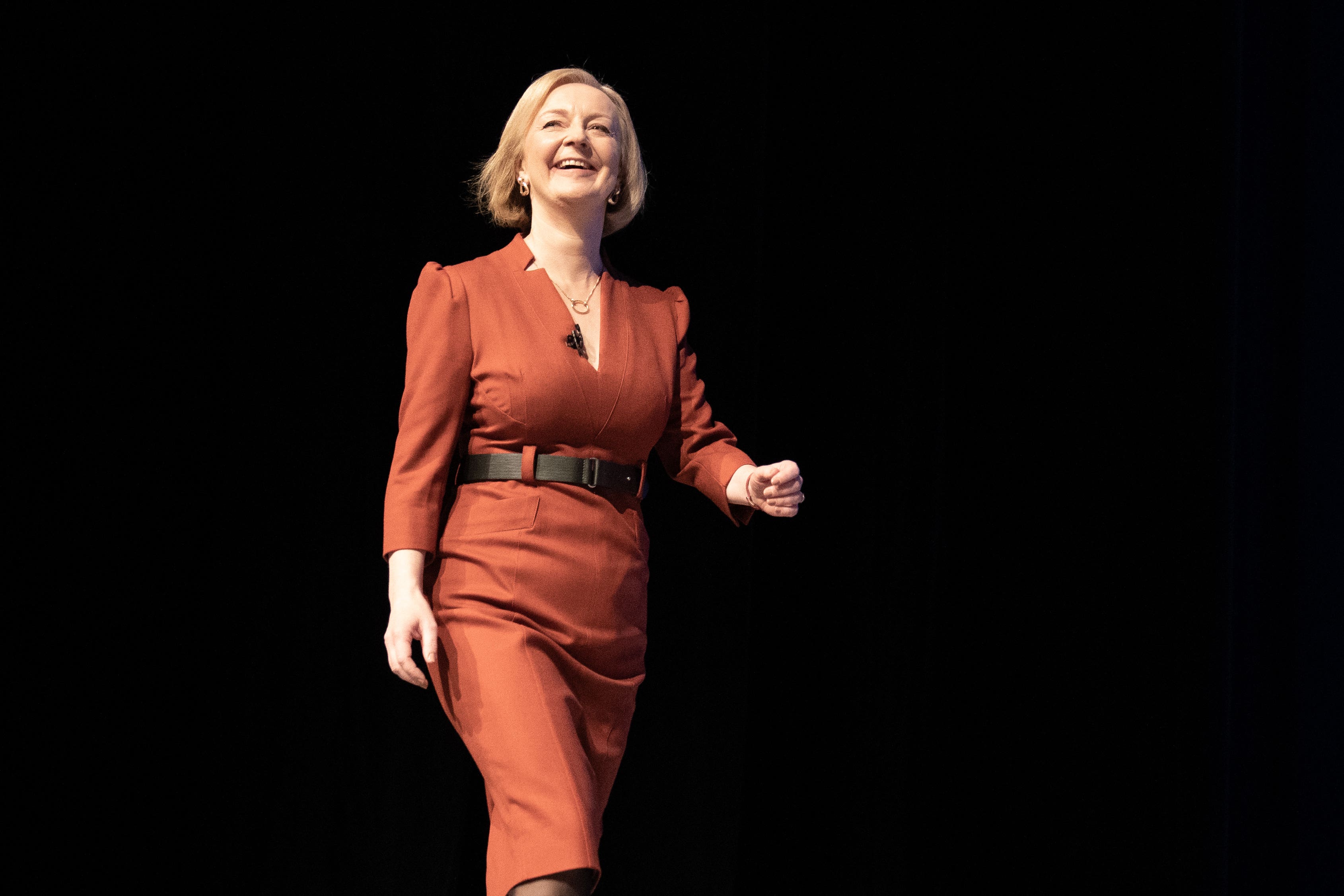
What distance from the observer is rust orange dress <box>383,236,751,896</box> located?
4.87 feet

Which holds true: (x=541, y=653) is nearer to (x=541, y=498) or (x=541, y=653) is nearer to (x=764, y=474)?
Answer: (x=541, y=498)

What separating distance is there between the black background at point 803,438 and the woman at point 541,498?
2.32ft

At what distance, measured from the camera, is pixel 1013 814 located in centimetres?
237

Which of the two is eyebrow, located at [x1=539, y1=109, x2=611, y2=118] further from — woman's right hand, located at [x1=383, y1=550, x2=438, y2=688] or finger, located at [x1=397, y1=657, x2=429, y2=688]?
finger, located at [x1=397, y1=657, x2=429, y2=688]

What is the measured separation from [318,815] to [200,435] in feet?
2.42

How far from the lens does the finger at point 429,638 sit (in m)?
1.48

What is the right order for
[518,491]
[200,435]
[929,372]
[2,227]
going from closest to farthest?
[518,491], [2,227], [200,435], [929,372]

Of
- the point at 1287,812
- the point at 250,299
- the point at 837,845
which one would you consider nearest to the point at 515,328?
the point at 250,299

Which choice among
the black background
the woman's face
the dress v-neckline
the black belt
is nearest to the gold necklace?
the dress v-neckline

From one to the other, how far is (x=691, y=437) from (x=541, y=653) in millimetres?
441

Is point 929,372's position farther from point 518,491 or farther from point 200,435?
point 200,435

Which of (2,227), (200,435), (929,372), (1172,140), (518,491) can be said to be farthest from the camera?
(929,372)

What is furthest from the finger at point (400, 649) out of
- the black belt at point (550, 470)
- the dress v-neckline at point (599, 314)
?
the dress v-neckline at point (599, 314)

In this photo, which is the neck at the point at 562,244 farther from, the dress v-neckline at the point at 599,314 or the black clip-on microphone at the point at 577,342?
the black clip-on microphone at the point at 577,342
